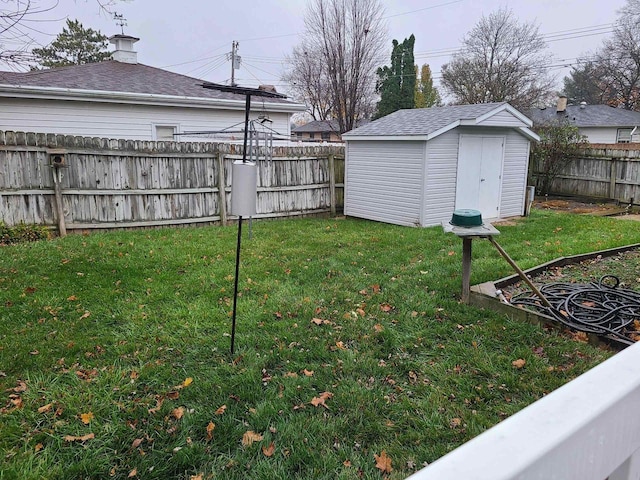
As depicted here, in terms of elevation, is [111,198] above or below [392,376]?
above

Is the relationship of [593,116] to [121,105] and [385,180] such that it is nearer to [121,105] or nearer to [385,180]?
[385,180]

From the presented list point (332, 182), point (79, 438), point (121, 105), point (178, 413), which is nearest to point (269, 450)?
point (178, 413)

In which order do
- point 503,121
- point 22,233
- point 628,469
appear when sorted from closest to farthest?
1. point 628,469
2. point 22,233
3. point 503,121

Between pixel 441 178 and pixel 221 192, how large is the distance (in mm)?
4639

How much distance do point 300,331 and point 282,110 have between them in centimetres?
1060

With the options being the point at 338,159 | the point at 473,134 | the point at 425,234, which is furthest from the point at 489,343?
the point at 338,159

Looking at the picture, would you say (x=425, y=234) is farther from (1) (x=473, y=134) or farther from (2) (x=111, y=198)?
(2) (x=111, y=198)

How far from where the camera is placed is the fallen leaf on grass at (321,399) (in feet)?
9.78

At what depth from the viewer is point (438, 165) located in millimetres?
9320

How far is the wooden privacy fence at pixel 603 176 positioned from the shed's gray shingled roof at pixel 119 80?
9.29 m

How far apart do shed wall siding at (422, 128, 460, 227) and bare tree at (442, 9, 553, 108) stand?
59.1 ft

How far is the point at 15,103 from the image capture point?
33.2 feet

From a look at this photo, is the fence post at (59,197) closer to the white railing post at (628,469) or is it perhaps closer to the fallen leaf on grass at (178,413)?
the fallen leaf on grass at (178,413)

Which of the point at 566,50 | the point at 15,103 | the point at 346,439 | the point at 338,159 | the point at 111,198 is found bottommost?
the point at 346,439
